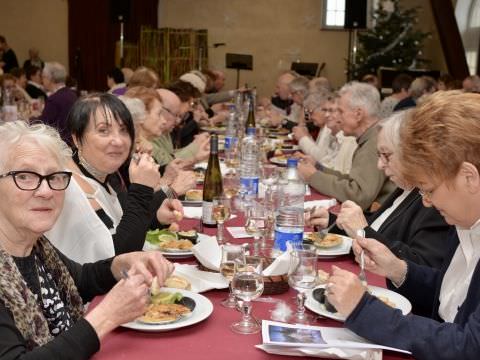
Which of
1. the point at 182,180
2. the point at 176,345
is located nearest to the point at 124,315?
the point at 176,345

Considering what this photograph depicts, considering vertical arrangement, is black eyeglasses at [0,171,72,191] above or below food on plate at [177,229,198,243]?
above

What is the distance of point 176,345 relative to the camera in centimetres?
161

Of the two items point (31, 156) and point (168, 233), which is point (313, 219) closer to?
point (168, 233)

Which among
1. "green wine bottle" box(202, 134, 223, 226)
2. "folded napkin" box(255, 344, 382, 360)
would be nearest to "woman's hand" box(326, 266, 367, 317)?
"folded napkin" box(255, 344, 382, 360)

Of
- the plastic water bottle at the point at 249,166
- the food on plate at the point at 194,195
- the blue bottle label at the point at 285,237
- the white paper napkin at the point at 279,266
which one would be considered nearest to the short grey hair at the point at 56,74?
the plastic water bottle at the point at 249,166

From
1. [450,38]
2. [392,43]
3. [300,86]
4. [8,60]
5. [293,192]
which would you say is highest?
[450,38]

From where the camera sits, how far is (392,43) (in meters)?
11.6

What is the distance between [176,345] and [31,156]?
60cm

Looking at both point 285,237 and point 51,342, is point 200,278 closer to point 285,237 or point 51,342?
point 285,237

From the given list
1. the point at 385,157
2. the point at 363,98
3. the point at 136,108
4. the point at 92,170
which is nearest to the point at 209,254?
the point at 92,170

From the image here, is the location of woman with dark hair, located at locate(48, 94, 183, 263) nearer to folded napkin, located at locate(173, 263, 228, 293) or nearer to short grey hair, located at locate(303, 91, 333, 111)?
folded napkin, located at locate(173, 263, 228, 293)

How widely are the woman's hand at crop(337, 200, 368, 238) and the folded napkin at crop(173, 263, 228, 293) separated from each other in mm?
558

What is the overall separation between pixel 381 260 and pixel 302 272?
0.36 metres

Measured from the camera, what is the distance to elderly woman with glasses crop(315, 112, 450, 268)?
7.51 feet
